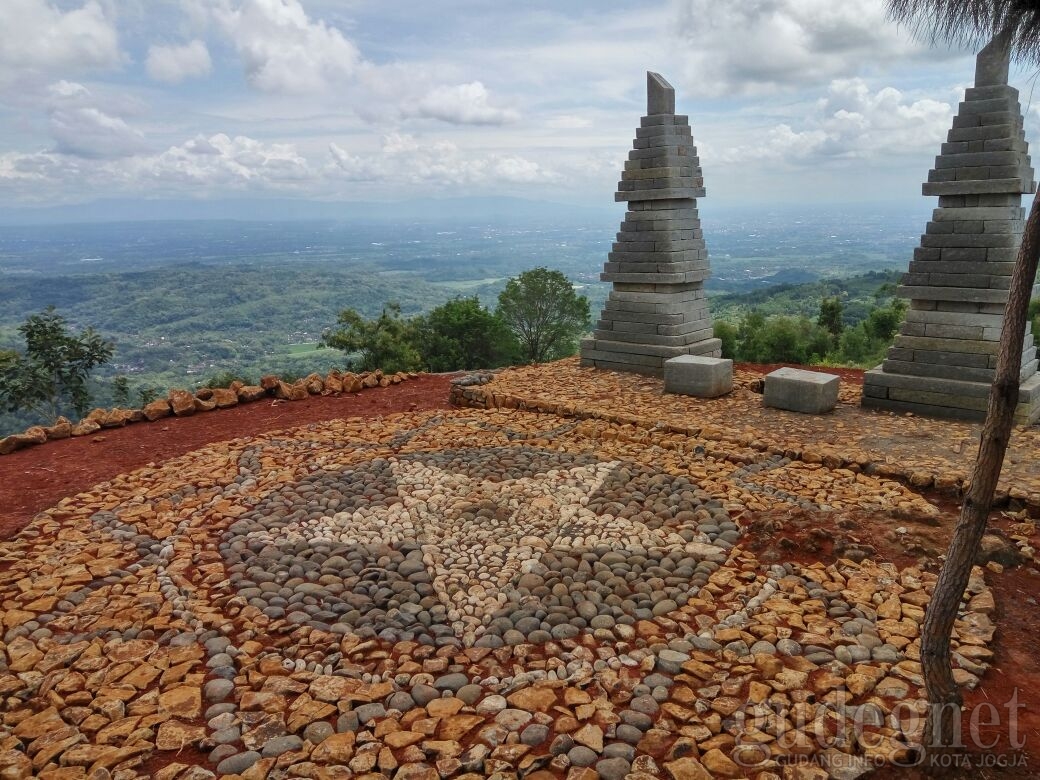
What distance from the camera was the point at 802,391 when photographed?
991 centimetres

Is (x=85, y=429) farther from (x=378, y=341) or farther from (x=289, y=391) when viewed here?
(x=378, y=341)

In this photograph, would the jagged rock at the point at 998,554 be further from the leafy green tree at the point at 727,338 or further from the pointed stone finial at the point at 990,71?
the leafy green tree at the point at 727,338

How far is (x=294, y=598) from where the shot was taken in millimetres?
4938

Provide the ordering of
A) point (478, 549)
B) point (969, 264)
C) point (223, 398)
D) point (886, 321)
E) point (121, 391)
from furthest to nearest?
point (886, 321)
point (121, 391)
point (223, 398)
point (969, 264)
point (478, 549)

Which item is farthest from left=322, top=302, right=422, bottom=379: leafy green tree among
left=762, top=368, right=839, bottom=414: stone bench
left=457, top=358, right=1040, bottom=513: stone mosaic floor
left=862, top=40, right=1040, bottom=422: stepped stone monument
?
left=862, top=40, right=1040, bottom=422: stepped stone monument

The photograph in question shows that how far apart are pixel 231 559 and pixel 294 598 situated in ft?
3.28

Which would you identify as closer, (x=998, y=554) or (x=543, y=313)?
(x=998, y=554)

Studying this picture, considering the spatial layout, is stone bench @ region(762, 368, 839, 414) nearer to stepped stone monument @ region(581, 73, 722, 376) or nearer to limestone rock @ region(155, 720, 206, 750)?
stepped stone monument @ region(581, 73, 722, 376)

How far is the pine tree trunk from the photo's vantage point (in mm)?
2818

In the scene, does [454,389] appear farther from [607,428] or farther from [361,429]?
[607,428]

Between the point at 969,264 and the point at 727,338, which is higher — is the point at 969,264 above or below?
above

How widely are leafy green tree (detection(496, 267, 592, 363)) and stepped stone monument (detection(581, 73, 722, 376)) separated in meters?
11.5

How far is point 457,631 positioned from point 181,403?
26.7 ft

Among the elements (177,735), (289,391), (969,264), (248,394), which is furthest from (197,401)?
(969,264)
